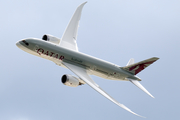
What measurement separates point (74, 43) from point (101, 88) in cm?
1566

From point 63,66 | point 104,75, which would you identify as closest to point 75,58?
point 63,66

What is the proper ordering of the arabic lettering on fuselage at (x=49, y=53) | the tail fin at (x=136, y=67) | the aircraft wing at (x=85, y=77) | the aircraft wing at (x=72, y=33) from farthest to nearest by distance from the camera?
1. the aircraft wing at (x=72, y=33)
2. the tail fin at (x=136, y=67)
3. the arabic lettering on fuselage at (x=49, y=53)
4. the aircraft wing at (x=85, y=77)

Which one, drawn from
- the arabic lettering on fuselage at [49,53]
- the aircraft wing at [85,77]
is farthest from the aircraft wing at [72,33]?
the aircraft wing at [85,77]

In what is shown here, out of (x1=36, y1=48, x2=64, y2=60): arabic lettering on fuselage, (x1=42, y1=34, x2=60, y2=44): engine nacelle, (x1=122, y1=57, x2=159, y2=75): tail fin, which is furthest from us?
(x1=42, y1=34, x2=60, y2=44): engine nacelle

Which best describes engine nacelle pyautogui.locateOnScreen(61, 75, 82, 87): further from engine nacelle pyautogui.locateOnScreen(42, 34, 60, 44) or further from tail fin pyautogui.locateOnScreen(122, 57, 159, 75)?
engine nacelle pyautogui.locateOnScreen(42, 34, 60, 44)

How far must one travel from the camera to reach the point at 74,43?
62625mm

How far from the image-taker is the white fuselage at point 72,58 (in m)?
52.8

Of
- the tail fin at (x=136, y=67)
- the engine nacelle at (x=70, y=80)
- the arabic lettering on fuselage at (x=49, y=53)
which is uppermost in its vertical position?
the arabic lettering on fuselage at (x=49, y=53)

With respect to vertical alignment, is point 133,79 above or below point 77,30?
below

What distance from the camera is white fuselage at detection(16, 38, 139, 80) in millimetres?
52812

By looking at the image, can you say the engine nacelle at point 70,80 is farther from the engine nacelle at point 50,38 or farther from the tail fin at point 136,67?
the engine nacelle at point 50,38

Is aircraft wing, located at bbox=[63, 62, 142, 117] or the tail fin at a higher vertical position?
the tail fin

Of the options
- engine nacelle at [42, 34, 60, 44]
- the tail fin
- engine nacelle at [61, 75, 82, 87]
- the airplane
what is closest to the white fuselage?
the airplane

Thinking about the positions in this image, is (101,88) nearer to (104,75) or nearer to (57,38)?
(104,75)
